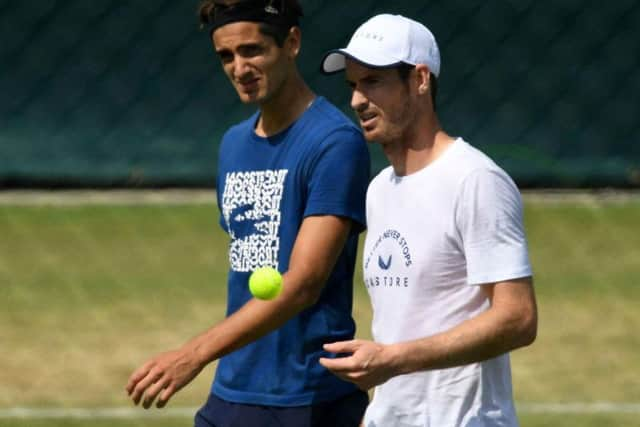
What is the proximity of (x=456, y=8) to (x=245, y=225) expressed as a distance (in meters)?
3.17

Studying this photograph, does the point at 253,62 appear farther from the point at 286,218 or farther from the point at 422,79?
the point at 422,79

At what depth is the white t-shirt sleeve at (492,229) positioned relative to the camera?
11.3ft

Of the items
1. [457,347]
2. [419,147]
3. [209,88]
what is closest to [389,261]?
[419,147]

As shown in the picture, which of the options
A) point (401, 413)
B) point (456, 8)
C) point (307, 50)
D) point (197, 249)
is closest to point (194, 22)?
point (307, 50)

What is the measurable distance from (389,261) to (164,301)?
16.7 ft

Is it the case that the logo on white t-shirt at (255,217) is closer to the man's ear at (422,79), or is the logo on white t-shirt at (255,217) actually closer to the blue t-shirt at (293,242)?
the blue t-shirt at (293,242)

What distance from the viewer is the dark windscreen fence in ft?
24.5

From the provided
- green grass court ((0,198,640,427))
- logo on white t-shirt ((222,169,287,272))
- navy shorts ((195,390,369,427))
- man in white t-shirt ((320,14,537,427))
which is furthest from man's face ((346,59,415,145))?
green grass court ((0,198,640,427))

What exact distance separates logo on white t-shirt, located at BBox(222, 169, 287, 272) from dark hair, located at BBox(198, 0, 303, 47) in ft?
1.22

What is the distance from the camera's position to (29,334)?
8070mm

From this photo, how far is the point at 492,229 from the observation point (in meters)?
3.45

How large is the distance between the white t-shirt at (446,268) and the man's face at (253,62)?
2.24 feet

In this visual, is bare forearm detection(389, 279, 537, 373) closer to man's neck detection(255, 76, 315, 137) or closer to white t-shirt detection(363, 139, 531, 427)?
white t-shirt detection(363, 139, 531, 427)

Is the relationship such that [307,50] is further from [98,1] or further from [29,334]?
[29,334]
